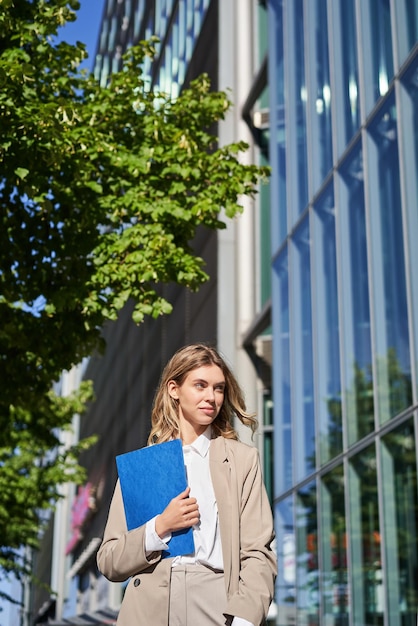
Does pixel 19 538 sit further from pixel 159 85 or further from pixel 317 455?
pixel 159 85

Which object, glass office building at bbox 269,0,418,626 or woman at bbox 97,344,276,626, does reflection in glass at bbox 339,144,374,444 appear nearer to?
glass office building at bbox 269,0,418,626

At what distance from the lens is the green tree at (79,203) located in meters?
9.19

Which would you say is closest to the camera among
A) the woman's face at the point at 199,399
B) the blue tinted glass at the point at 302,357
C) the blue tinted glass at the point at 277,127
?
the woman's face at the point at 199,399

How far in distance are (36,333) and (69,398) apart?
15097mm

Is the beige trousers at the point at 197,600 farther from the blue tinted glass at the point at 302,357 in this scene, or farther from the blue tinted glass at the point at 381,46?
the blue tinted glass at the point at 302,357

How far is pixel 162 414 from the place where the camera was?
3.45 metres

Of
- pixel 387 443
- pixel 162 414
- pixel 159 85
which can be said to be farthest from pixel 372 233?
pixel 159 85

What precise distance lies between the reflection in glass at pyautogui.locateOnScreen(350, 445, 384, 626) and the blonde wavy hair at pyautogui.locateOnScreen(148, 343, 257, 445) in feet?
26.4

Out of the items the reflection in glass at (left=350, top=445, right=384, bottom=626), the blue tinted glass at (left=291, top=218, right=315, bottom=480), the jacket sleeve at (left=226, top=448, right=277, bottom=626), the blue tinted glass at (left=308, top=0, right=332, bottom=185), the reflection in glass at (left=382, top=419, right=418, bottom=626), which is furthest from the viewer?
the blue tinted glass at (left=291, top=218, right=315, bottom=480)

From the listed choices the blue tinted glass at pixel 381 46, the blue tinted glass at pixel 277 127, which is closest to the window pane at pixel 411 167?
the blue tinted glass at pixel 381 46

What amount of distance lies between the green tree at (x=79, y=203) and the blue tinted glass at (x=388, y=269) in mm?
1811

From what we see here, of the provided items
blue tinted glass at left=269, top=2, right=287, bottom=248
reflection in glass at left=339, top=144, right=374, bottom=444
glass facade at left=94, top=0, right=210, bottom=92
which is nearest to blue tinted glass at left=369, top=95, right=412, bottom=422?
→ reflection in glass at left=339, top=144, right=374, bottom=444

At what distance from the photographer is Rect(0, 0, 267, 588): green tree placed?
919 centimetres

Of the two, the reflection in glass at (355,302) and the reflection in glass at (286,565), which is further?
the reflection in glass at (286,565)
